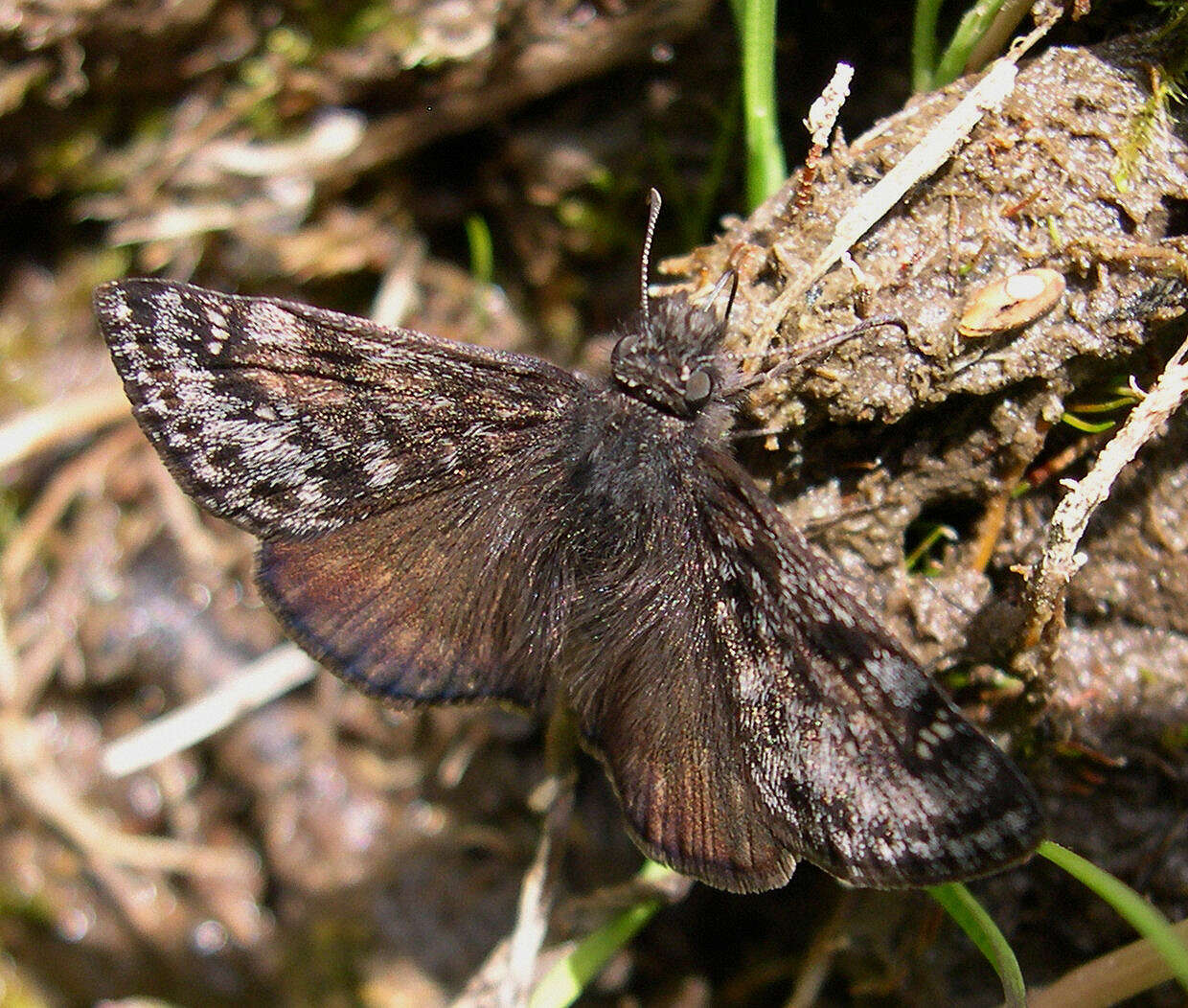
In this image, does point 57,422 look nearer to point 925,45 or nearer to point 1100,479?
point 925,45

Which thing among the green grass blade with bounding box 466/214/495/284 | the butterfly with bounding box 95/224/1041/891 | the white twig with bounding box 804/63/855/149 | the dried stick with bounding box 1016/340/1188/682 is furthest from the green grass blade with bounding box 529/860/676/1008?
the green grass blade with bounding box 466/214/495/284

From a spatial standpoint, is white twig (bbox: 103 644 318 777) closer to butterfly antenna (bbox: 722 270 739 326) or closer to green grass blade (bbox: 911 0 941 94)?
butterfly antenna (bbox: 722 270 739 326)

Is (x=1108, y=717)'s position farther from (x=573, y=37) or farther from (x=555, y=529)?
(x=573, y=37)

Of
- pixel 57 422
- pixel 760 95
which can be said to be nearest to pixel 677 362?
pixel 760 95

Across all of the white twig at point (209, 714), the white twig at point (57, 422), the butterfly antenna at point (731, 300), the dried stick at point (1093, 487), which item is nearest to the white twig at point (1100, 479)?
the dried stick at point (1093, 487)

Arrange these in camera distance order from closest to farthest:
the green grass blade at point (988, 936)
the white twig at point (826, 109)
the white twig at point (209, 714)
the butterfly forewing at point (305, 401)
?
the green grass blade at point (988, 936) < the white twig at point (826, 109) < the butterfly forewing at point (305, 401) < the white twig at point (209, 714)

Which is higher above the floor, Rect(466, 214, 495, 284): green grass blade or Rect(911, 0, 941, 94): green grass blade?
Rect(911, 0, 941, 94): green grass blade

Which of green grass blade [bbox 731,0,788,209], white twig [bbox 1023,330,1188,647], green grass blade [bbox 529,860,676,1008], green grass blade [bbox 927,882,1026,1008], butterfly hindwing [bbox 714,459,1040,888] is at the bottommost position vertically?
green grass blade [bbox 529,860,676,1008]

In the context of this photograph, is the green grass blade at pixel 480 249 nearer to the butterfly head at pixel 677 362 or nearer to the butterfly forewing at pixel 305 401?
the butterfly forewing at pixel 305 401
